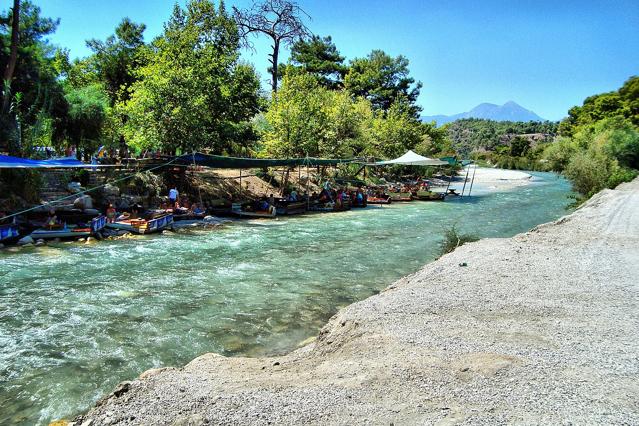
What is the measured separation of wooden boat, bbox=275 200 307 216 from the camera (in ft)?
81.5

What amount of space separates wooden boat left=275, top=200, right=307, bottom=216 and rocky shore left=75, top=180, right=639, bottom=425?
1621 cm

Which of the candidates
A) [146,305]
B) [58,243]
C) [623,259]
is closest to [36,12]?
[58,243]

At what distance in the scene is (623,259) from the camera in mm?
10805

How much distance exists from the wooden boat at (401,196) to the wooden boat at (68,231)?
21.8m

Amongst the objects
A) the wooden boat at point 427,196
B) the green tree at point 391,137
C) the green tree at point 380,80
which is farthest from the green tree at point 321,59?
the wooden boat at point 427,196

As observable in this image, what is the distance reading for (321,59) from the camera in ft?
192

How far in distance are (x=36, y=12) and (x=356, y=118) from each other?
2474 centimetres

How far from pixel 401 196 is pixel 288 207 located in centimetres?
1235

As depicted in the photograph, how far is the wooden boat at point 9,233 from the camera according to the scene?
A: 14.8m

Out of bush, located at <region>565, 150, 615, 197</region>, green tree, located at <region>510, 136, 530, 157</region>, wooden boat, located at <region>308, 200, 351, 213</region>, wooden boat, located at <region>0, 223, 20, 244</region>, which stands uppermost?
green tree, located at <region>510, 136, 530, 157</region>

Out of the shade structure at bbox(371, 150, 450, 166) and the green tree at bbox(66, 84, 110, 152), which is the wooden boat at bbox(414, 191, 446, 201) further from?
the green tree at bbox(66, 84, 110, 152)

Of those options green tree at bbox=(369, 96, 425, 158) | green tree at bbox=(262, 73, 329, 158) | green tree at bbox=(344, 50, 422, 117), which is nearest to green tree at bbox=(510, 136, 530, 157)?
green tree at bbox=(344, 50, 422, 117)

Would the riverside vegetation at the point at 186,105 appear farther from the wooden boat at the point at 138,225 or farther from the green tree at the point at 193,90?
the wooden boat at the point at 138,225

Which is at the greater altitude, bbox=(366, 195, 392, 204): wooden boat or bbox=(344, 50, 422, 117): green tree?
bbox=(344, 50, 422, 117): green tree
